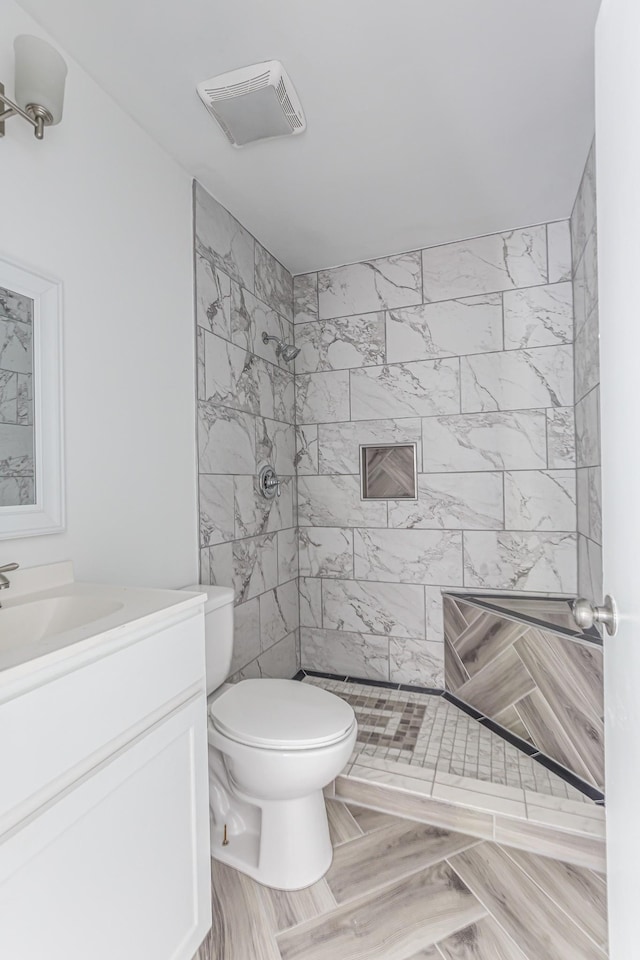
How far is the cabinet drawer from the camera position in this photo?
0.72 metres

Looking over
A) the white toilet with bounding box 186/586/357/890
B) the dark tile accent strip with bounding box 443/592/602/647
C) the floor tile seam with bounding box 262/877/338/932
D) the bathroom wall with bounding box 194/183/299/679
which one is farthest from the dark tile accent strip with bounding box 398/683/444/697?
the floor tile seam with bounding box 262/877/338/932

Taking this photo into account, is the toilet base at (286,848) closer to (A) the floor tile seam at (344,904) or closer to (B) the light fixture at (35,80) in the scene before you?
(A) the floor tile seam at (344,904)

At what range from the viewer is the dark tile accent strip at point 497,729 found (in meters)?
1.78

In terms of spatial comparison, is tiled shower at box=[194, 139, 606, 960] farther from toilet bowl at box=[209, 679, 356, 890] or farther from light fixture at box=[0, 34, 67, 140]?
light fixture at box=[0, 34, 67, 140]

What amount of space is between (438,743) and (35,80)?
2.54m

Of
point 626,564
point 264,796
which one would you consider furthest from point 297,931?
point 626,564

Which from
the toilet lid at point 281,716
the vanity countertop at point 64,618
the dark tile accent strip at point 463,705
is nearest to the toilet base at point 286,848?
the toilet lid at point 281,716

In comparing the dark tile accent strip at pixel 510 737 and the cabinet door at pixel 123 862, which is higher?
the cabinet door at pixel 123 862

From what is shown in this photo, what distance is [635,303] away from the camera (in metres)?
0.66

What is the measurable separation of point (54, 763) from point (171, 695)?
304mm

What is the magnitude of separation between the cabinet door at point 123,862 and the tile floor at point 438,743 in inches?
37.3

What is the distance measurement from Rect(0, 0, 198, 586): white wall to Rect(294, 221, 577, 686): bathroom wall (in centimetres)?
105

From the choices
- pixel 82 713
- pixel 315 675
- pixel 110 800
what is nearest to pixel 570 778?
pixel 315 675

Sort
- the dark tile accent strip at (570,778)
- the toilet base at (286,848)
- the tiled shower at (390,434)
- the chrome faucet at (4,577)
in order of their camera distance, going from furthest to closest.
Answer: the tiled shower at (390,434) < the dark tile accent strip at (570,778) < the toilet base at (286,848) < the chrome faucet at (4,577)
